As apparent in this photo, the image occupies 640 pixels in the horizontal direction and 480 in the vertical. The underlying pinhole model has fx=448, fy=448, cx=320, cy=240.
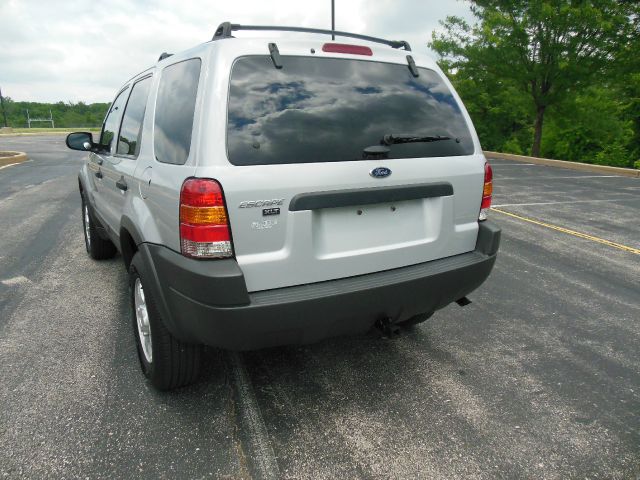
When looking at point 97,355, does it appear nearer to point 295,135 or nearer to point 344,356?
point 344,356

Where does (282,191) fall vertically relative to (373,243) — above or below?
above

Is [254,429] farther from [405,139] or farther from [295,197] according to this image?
[405,139]

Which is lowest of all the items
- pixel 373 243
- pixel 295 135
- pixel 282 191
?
pixel 373 243

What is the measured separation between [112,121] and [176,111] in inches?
76.8

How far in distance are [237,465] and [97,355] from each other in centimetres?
150

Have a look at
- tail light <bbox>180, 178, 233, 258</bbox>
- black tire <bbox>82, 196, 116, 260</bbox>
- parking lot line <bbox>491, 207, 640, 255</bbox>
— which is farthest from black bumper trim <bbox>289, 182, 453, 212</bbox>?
parking lot line <bbox>491, 207, 640, 255</bbox>

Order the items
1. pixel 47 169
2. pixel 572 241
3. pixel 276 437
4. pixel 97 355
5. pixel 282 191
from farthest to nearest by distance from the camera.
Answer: pixel 47 169 < pixel 572 241 < pixel 97 355 < pixel 276 437 < pixel 282 191

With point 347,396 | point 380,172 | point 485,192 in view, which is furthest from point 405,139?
point 347,396

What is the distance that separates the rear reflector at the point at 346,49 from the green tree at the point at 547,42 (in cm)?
1775

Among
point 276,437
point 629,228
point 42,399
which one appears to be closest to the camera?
point 276,437

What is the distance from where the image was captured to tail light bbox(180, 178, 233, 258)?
1960 mm

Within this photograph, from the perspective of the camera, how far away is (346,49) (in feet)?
7.89

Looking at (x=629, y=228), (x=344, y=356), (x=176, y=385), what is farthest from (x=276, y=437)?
(x=629, y=228)

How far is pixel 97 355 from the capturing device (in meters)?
3.04
